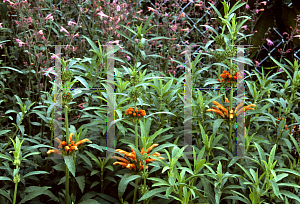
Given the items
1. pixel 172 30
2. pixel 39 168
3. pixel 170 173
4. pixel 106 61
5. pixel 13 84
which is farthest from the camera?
pixel 172 30

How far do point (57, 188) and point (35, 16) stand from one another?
5.27ft

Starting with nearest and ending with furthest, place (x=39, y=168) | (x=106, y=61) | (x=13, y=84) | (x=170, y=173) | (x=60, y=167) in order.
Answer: (x=170, y=173) → (x=60, y=167) → (x=39, y=168) → (x=106, y=61) → (x=13, y=84)

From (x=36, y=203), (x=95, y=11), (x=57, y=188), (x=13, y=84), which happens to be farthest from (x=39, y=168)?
(x=95, y=11)

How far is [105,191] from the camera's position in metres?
1.29

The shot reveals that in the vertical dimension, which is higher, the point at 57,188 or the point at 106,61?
the point at 106,61

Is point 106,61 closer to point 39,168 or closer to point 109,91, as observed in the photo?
point 109,91

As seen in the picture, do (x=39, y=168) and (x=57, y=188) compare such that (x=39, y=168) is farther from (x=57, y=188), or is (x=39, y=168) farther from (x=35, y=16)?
(x=35, y=16)

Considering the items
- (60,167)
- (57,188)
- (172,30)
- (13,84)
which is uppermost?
(172,30)

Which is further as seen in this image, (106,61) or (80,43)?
(80,43)

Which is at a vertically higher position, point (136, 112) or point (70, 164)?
point (136, 112)

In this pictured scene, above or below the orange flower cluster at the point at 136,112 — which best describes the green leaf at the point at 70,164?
below

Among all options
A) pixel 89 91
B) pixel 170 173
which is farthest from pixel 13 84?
pixel 170 173

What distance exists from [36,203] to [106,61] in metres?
0.79

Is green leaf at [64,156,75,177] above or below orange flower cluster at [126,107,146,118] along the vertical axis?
below
